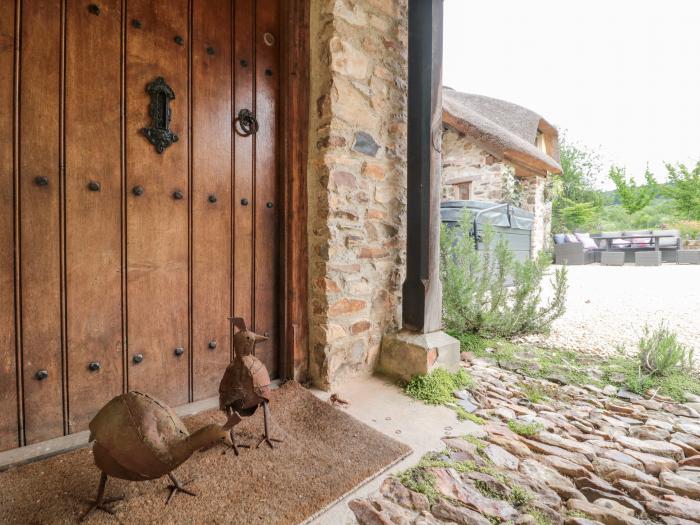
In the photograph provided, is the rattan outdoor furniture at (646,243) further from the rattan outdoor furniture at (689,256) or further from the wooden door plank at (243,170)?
the wooden door plank at (243,170)

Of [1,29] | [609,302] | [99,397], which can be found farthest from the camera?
[609,302]

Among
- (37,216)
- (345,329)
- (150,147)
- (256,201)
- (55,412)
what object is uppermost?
(150,147)

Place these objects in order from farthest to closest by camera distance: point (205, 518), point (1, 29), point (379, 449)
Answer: point (379, 449), point (1, 29), point (205, 518)

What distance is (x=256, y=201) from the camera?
184cm

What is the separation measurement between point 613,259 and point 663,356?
1010cm

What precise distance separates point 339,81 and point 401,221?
0.80 metres

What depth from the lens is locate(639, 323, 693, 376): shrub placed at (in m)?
2.15

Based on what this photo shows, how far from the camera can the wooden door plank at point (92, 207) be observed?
4.54 feet

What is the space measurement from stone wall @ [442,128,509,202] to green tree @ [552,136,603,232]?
8.46 metres

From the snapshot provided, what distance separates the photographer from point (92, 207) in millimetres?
1423

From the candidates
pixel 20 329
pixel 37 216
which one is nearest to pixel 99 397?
pixel 20 329

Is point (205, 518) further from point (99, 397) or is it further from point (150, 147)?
point (150, 147)

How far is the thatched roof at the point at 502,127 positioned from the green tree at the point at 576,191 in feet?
18.7

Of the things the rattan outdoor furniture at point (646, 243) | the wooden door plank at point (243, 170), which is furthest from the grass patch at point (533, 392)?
the rattan outdoor furniture at point (646, 243)
